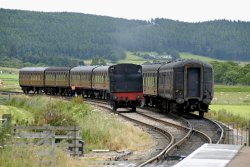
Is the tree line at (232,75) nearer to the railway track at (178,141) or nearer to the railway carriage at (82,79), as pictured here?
the railway carriage at (82,79)

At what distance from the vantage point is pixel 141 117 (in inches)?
1463

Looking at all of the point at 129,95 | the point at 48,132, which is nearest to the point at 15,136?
the point at 48,132

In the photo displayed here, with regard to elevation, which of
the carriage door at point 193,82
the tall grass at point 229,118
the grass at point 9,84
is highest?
the carriage door at point 193,82

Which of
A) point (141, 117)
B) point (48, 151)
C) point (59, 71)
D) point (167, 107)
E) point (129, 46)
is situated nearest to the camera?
point (48, 151)

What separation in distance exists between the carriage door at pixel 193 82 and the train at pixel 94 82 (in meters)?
5.03

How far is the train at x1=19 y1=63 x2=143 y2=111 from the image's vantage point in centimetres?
4028

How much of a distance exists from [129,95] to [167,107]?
2.27 m

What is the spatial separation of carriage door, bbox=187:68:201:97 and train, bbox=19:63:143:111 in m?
5.03

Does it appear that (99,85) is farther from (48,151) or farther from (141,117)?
(48,151)

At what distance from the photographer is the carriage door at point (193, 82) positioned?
35625 millimetres

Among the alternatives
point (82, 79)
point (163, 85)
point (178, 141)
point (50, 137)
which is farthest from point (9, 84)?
point (50, 137)

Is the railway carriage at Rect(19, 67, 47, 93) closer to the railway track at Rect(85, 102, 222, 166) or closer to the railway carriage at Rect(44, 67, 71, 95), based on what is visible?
the railway carriage at Rect(44, 67, 71, 95)

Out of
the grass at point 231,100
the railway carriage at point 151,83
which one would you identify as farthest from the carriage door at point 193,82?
the grass at point 231,100

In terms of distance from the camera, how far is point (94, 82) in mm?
56688
